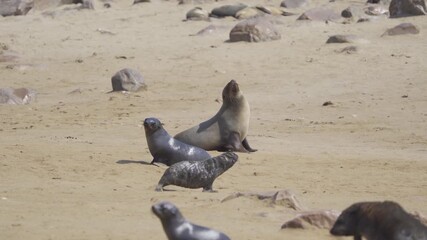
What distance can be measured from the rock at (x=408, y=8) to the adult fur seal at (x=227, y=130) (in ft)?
25.4

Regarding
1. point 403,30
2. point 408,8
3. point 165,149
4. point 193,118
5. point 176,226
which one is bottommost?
Answer: point 408,8

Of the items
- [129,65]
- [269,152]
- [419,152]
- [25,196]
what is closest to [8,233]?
[25,196]

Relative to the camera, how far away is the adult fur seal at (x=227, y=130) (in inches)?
461

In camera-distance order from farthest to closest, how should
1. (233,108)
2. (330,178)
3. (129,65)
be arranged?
(129,65)
(233,108)
(330,178)

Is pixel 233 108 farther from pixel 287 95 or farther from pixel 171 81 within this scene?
pixel 171 81

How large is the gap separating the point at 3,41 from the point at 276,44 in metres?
4.86

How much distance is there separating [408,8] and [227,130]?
821cm

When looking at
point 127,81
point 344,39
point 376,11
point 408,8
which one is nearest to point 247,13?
point 376,11

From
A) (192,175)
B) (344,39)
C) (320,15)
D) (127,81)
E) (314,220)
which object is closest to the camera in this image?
(314,220)

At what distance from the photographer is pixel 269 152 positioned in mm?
11266

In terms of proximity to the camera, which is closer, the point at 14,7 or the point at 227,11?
the point at 227,11

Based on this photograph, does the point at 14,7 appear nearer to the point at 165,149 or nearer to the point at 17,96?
the point at 17,96

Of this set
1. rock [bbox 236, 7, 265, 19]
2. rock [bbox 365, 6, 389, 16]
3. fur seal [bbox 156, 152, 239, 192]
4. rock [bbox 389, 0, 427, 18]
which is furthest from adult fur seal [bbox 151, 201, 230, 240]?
rock [bbox 236, 7, 265, 19]

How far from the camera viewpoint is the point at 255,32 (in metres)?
18.3
